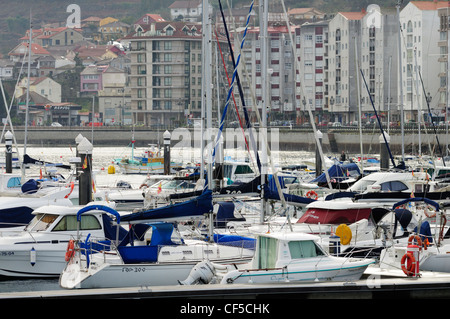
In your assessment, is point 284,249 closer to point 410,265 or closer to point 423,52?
point 410,265

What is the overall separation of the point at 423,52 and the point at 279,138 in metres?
17.6

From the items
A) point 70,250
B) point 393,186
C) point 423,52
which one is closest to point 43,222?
point 70,250

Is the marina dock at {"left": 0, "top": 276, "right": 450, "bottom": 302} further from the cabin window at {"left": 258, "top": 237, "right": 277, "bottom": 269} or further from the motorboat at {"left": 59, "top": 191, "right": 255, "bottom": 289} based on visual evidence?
the motorboat at {"left": 59, "top": 191, "right": 255, "bottom": 289}

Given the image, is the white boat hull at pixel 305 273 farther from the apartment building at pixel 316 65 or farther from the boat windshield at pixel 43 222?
the apartment building at pixel 316 65

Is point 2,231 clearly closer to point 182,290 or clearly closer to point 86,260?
point 86,260

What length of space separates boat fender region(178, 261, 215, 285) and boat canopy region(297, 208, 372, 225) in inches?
195

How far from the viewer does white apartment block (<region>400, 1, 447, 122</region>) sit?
89062 mm

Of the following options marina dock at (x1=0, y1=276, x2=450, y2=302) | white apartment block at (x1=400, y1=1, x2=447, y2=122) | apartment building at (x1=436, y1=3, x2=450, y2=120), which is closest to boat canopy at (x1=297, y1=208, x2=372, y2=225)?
marina dock at (x1=0, y1=276, x2=450, y2=302)

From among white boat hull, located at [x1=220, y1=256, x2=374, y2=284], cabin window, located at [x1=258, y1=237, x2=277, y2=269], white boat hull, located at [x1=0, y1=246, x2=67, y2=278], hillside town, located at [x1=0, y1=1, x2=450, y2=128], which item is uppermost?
hillside town, located at [x1=0, y1=1, x2=450, y2=128]

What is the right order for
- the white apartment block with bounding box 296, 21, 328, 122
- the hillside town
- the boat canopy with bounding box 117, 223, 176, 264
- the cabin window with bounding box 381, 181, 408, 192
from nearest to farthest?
the boat canopy with bounding box 117, 223, 176, 264 → the cabin window with bounding box 381, 181, 408, 192 → the hillside town → the white apartment block with bounding box 296, 21, 328, 122

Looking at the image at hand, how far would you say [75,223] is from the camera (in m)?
18.1

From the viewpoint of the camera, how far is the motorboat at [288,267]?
13898mm

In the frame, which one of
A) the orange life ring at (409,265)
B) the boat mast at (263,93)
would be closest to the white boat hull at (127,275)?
the orange life ring at (409,265)

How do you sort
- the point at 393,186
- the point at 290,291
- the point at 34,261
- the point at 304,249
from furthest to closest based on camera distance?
the point at 393,186, the point at 34,261, the point at 304,249, the point at 290,291
